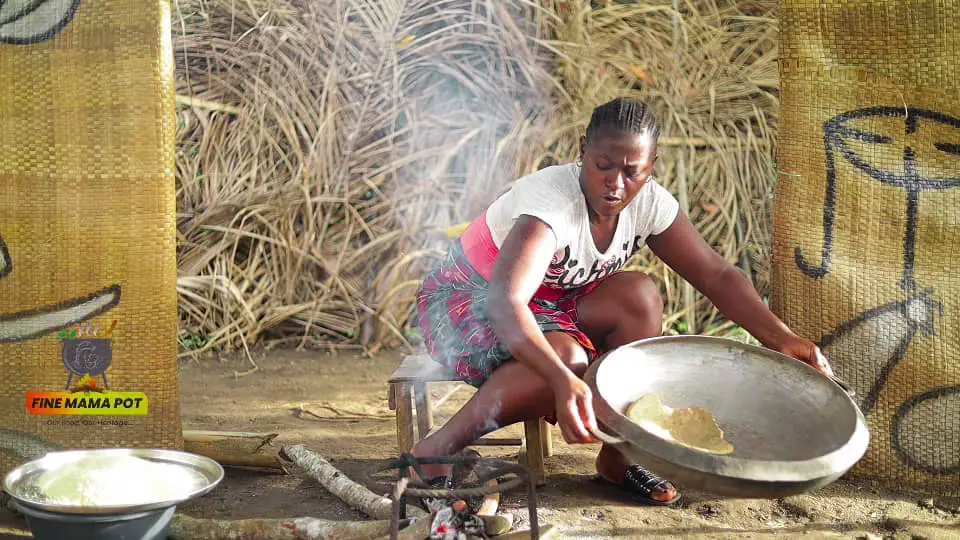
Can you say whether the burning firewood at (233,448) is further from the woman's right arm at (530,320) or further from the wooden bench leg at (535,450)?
the woman's right arm at (530,320)

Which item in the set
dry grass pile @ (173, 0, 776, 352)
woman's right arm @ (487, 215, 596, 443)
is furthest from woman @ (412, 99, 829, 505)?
dry grass pile @ (173, 0, 776, 352)

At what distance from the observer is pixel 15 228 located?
7.99ft

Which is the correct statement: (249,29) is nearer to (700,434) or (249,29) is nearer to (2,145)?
(2,145)

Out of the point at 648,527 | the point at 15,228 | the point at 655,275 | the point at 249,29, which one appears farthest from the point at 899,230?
the point at 249,29

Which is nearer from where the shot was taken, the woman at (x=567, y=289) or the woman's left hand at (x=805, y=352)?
the woman at (x=567, y=289)

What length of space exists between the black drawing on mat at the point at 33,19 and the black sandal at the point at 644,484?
6.71 ft

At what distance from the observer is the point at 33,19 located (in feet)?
7.93

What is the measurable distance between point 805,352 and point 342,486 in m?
Result: 1.29

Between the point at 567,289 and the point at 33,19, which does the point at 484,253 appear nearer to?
the point at 567,289

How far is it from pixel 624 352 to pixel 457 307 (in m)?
0.56

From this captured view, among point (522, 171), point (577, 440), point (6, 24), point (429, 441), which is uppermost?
point (6, 24)

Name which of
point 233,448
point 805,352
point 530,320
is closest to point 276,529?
point 233,448

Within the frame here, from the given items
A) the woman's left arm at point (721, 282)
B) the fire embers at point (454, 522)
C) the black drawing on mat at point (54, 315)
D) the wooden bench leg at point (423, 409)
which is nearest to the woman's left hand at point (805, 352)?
the woman's left arm at point (721, 282)

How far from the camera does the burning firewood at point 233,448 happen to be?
2.62 m
